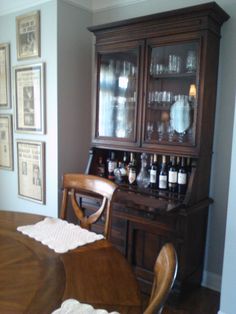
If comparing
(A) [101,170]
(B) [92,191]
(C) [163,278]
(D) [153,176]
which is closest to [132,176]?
(D) [153,176]

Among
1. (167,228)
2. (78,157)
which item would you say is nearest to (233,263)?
(167,228)

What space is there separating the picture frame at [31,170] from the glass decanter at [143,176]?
0.96 meters

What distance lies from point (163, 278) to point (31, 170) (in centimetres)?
247

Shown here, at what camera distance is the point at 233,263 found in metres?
1.89

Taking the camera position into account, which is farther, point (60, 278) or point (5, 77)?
point (5, 77)

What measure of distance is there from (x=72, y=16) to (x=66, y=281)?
2449 mm

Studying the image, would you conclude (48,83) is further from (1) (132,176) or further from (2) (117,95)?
(1) (132,176)

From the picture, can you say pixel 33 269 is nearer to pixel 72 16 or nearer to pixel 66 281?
pixel 66 281

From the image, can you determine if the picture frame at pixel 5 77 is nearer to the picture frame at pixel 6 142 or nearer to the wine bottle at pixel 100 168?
the picture frame at pixel 6 142

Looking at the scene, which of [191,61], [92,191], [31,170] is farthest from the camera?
[31,170]

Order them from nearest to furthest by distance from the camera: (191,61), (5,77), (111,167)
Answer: (191,61), (111,167), (5,77)

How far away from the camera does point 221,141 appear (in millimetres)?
2332

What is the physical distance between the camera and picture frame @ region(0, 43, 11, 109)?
10.1 feet

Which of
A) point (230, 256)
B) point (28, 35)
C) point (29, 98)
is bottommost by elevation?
point (230, 256)
